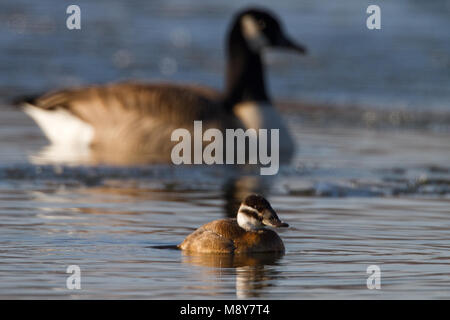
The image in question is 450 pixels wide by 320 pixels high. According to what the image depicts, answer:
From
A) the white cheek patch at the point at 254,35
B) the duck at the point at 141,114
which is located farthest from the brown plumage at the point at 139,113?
the white cheek patch at the point at 254,35

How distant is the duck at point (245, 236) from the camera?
30.2 feet

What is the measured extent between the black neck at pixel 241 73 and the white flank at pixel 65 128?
1945 mm

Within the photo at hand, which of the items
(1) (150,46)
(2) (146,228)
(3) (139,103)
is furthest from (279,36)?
(1) (150,46)

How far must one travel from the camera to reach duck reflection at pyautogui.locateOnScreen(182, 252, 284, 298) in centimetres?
803

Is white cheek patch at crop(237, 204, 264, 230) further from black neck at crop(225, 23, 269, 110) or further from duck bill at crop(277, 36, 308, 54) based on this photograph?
duck bill at crop(277, 36, 308, 54)

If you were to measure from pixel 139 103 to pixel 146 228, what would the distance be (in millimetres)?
5732

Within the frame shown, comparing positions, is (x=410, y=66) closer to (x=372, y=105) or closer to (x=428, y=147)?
(x=372, y=105)

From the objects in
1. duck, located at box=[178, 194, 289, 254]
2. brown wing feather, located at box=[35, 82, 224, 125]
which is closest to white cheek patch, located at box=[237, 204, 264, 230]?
duck, located at box=[178, 194, 289, 254]

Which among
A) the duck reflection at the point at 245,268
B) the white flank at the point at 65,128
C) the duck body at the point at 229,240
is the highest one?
the white flank at the point at 65,128

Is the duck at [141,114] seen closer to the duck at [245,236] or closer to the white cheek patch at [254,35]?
the white cheek patch at [254,35]

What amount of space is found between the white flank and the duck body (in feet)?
22.3

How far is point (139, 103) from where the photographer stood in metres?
15.7

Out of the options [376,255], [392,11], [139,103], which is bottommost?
[376,255]

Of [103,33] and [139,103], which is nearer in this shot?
[139,103]
